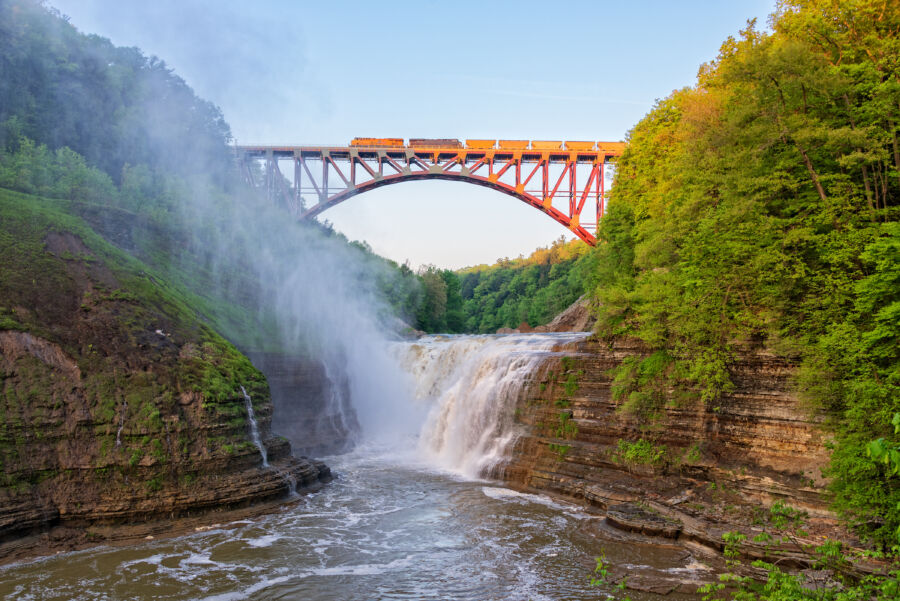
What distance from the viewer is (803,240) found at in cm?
1121

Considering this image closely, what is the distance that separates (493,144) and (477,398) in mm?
22558

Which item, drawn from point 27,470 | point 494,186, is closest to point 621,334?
point 27,470

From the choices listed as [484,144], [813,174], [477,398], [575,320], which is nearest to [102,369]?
[477,398]

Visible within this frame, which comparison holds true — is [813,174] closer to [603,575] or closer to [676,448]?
[676,448]

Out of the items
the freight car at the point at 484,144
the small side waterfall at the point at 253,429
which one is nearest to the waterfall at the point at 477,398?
the small side waterfall at the point at 253,429

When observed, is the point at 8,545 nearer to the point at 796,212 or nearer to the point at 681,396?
the point at 681,396

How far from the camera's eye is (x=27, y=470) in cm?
1170

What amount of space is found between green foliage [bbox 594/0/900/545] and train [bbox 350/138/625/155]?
69.8 ft

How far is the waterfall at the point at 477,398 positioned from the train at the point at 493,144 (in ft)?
56.9

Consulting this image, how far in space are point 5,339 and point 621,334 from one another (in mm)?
15402

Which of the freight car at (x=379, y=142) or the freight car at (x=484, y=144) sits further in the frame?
the freight car at (x=379, y=142)

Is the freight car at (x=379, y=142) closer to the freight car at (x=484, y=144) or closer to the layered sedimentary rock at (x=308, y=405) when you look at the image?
the freight car at (x=484, y=144)

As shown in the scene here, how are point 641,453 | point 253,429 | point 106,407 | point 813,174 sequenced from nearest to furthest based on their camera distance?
point 813,174, point 106,407, point 641,453, point 253,429

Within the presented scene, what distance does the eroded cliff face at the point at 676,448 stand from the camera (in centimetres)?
1123
